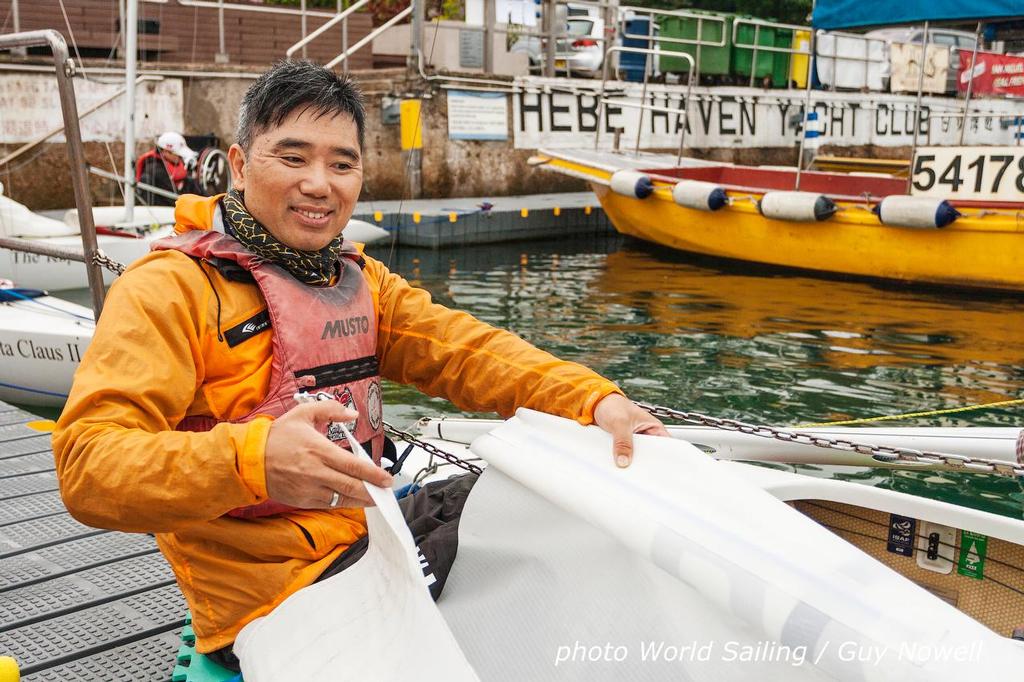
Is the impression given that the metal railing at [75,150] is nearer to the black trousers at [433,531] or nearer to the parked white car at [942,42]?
the black trousers at [433,531]

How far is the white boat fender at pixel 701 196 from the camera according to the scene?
12.2 metres

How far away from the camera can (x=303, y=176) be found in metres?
1.97

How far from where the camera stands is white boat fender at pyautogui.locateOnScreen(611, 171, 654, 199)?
13.0 m

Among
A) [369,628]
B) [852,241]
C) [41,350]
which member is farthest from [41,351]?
[852,241]

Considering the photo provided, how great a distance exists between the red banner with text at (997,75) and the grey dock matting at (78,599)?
20.4 meters

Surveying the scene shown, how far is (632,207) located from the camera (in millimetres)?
13633

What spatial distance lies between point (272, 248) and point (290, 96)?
316mm

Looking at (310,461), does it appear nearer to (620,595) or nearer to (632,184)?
(620,595)

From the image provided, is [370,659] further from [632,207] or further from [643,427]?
[632,207]

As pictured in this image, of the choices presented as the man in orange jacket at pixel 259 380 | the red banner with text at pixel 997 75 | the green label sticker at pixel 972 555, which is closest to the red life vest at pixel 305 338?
the man in orange jacket at pixel 259 380

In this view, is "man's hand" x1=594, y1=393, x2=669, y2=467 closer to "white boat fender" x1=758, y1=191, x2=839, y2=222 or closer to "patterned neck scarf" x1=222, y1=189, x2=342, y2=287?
"patterned neck scarf" x1=222, y1=189, x2=342, y2=287

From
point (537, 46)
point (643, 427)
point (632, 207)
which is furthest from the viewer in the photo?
point (537, 46)

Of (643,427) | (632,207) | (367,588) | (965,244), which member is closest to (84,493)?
(367,588)

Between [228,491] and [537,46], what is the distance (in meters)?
17.2
